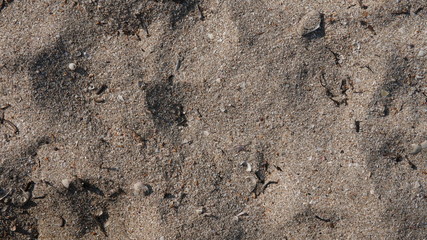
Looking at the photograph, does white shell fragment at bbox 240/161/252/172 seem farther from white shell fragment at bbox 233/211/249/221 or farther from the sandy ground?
white shell fragment at bbox 233/211/249/221

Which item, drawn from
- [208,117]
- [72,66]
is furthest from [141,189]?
[72,66]

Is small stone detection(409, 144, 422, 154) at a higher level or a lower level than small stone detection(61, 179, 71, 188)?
lower

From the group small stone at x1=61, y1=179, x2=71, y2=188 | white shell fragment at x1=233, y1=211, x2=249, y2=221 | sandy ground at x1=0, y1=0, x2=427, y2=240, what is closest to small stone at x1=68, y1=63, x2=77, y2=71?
sandy ground at x1=0, y1=0, x2=427, y2=240

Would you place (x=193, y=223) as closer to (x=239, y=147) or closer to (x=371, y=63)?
(x=239, y=147)

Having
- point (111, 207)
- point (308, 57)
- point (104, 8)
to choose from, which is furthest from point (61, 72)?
point (308, 57)

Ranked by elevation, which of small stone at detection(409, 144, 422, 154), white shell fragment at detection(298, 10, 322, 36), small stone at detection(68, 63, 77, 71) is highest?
small stone at detection(68, 63, 77, 71)

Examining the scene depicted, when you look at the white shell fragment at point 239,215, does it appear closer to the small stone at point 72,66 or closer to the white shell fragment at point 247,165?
the white shell fragment at point 247,165

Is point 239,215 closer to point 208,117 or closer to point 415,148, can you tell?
point 208,117

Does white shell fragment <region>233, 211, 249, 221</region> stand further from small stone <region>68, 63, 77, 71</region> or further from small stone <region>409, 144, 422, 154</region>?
small stone <region>68, 63, 77, 71</region>
